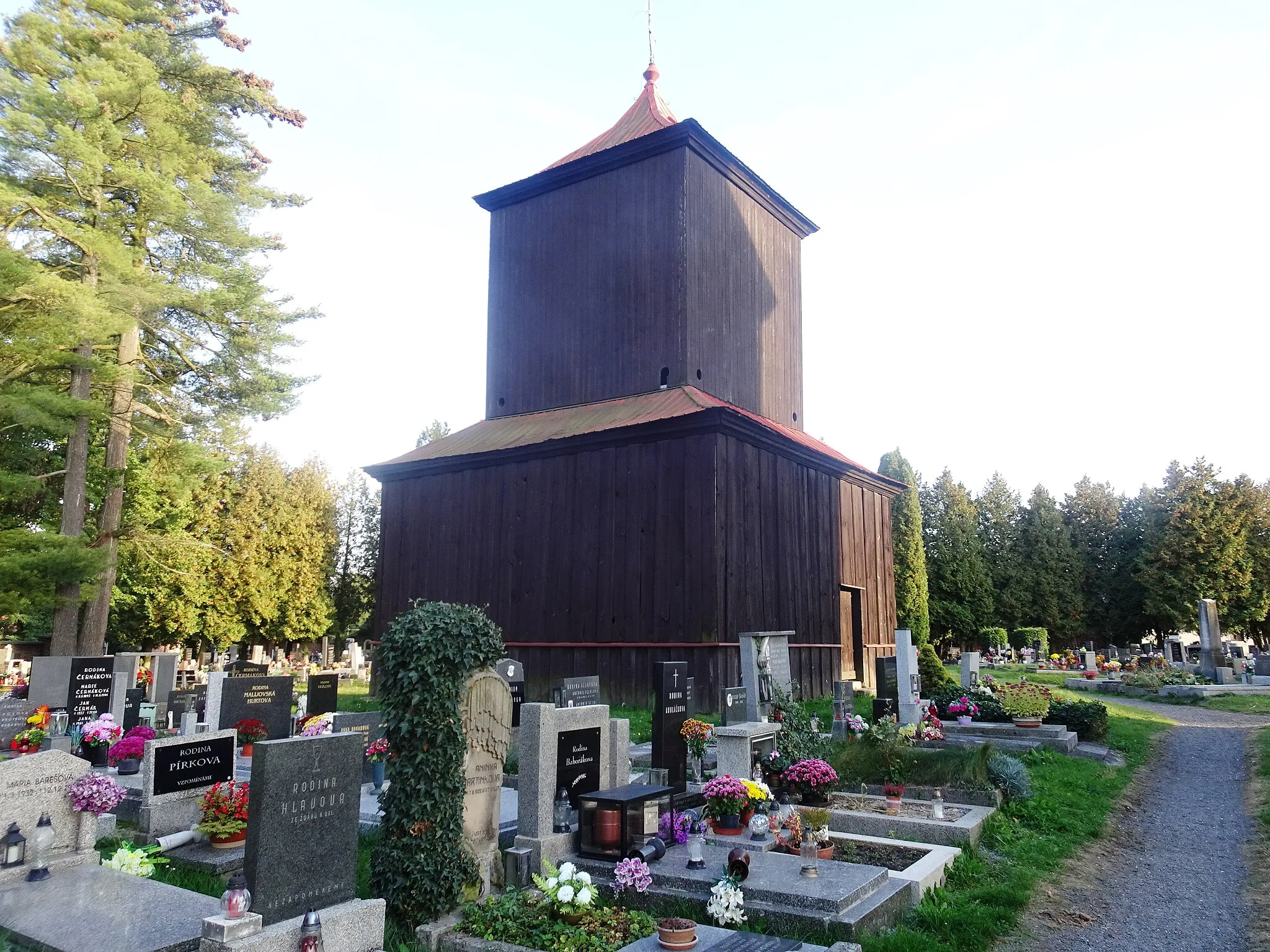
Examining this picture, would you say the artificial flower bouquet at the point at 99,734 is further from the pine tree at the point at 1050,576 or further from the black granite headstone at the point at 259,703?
the pine tree at the point at 1050,576

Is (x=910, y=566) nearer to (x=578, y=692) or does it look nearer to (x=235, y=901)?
(x=578, y=692)

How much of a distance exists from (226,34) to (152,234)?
646 centimetres

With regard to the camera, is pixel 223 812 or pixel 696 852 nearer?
pixel 696 852

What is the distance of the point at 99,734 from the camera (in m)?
12.8

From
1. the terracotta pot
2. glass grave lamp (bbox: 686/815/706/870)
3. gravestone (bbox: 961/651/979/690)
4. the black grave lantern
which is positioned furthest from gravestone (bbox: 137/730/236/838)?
gravestone (bbox: 961/651/979/690)

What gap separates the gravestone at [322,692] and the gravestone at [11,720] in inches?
178

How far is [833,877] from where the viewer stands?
716 cm

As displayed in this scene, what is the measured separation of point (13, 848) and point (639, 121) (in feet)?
78.0

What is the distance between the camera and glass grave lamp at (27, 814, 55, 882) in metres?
Result: 7.12

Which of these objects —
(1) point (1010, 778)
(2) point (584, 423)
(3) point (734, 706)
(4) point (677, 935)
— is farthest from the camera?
(2) point (584, 423)

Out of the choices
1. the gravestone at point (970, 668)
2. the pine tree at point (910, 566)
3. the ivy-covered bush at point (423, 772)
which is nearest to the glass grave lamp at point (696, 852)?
the ivy-covered bush at point (423, 772)

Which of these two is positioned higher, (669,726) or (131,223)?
(131,223)

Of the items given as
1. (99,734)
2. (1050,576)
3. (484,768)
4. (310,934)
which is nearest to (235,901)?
(310,934)

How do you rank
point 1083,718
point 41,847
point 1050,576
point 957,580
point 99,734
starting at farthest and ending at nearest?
point 1050,576, point 957,580, point 1083,718, point 99,734, point 41,847
